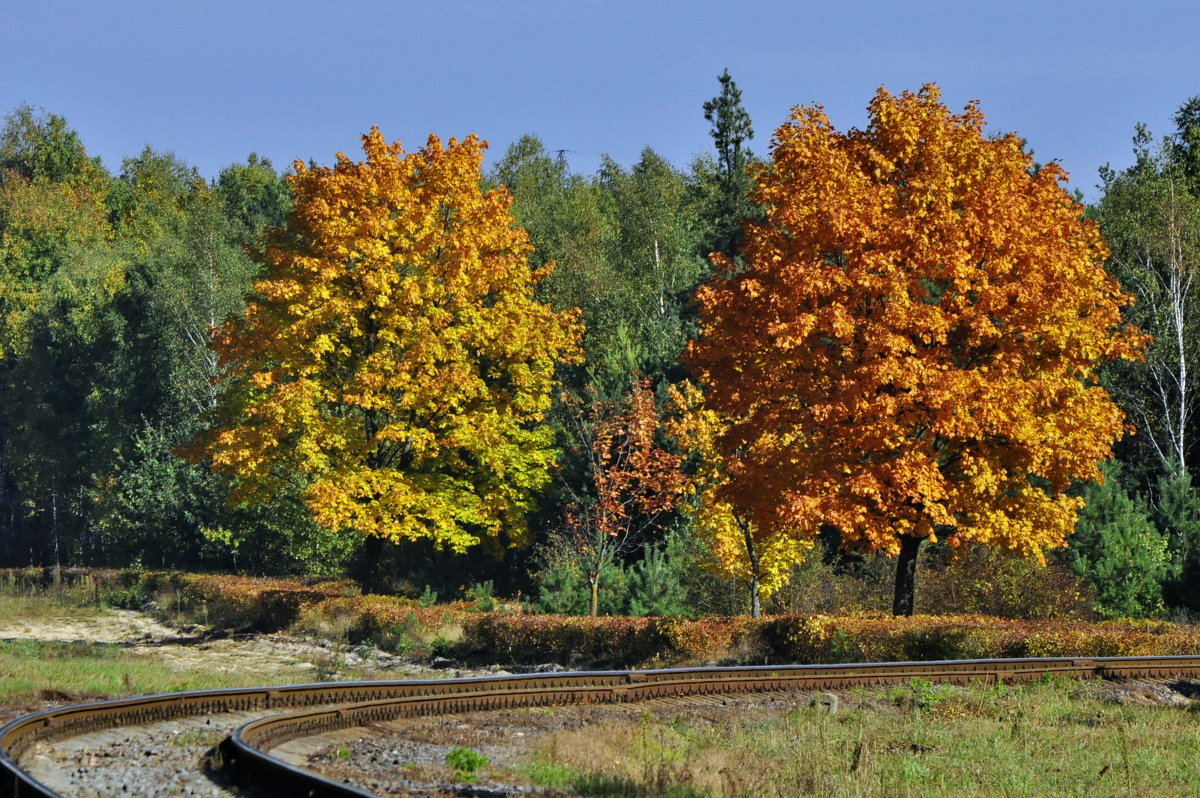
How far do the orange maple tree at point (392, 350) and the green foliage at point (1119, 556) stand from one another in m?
13.7

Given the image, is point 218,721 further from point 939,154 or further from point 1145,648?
point 939,154

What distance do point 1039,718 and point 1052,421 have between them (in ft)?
34.2

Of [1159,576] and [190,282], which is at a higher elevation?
[190,282]

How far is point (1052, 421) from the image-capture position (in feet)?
81.7

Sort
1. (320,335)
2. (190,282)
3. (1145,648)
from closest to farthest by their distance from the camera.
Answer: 1. (1145,648)
2. (320,335)
3. (190,282)

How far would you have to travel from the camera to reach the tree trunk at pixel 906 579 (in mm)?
27203

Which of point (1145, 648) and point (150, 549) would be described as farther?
point (150, 549)

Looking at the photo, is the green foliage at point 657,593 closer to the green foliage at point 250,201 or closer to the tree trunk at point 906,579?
the tree trunk at point 906,579

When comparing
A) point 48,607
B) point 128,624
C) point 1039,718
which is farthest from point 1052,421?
point 48,607

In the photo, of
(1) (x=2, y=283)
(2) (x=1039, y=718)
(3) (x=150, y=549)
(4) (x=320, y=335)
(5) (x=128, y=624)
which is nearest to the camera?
(2) (x=1039, y=718)

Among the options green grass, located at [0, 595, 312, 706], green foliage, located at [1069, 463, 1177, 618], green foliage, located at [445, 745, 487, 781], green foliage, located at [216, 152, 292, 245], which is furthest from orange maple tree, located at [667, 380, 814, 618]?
green foliage, located at [216, 152, 292, 245]

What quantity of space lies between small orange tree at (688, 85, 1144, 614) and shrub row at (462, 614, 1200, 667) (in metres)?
2.02

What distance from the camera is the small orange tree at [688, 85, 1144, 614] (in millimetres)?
24344

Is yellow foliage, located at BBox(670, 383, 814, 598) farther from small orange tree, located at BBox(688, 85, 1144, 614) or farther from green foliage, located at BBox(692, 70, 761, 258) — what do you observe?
green foliage, located at BBox(692, 70, 761, 258)
